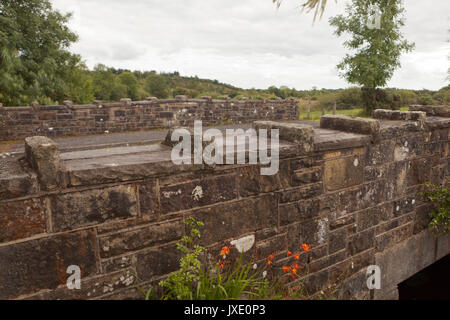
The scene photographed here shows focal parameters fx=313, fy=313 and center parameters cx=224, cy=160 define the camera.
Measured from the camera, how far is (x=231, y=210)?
8.61ft

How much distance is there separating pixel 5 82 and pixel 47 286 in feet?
56.7

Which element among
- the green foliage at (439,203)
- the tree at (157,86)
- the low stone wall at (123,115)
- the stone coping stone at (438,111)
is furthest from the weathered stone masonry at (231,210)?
the tree at (157,86)

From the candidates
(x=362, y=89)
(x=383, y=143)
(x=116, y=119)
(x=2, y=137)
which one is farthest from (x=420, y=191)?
(x=362, y=89)

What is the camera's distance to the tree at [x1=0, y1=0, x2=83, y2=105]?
52.9ft

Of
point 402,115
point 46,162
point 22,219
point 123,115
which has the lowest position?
point 22,219

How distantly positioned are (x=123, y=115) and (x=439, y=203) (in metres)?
11.7

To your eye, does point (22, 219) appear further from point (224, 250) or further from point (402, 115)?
point (402, 115)

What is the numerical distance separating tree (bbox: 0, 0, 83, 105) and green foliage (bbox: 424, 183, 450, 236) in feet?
58.6

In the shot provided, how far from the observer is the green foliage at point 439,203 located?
14.5ft

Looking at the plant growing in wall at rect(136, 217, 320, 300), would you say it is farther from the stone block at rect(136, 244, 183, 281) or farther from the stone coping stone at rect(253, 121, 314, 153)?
the stone coping stone at rect(253, 121, 314, 153)

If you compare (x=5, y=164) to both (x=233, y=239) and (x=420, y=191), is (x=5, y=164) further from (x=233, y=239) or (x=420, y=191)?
(x=420, y=191)

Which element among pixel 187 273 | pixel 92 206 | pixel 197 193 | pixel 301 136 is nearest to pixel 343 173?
pixel 301 136

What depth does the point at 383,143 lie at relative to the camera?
12.2 feet

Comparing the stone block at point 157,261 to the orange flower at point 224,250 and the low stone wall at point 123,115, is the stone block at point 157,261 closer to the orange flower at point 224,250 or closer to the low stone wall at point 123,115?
the orange flower at point 224,250
